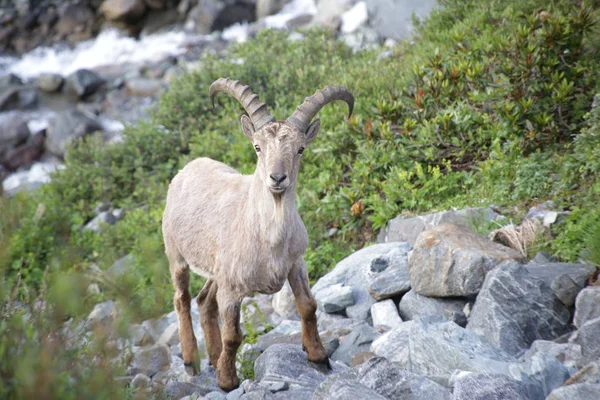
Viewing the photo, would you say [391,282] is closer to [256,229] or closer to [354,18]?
[256,229]

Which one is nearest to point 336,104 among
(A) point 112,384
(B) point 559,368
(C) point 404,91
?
(C) point 404,91

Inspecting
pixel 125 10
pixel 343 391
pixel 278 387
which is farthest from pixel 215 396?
pixel 125 10

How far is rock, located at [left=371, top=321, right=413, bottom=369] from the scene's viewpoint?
5.50 metres

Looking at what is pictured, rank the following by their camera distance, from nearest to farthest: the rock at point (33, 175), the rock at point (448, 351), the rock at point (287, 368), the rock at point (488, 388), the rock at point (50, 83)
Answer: the rock at point (488, 388) < the rock at point (448, 351) < the rock at point (287, 368) < the rock at point (33, 175) < the rock at point (50, 83)

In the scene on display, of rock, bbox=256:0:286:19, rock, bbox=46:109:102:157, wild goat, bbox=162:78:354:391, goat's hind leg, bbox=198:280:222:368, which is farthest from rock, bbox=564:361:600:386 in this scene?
rock, bbox=256:0:286:19

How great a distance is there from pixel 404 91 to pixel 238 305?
5395 mm

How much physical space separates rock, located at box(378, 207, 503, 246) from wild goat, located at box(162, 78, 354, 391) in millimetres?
2210

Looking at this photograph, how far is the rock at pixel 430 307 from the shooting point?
241 inches

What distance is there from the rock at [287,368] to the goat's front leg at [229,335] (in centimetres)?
23

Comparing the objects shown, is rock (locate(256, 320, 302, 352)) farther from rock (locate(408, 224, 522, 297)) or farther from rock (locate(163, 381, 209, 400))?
rock (locate(408, 224, 522, 297))

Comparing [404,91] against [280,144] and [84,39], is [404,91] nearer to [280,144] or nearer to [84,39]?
[280,144]

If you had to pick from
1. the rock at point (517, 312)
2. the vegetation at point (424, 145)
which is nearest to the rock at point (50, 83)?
the vegetation at point (424, 145)

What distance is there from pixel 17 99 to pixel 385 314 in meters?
17.8

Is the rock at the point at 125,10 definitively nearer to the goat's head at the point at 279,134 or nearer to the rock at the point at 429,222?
the rock at the point at 429,222
